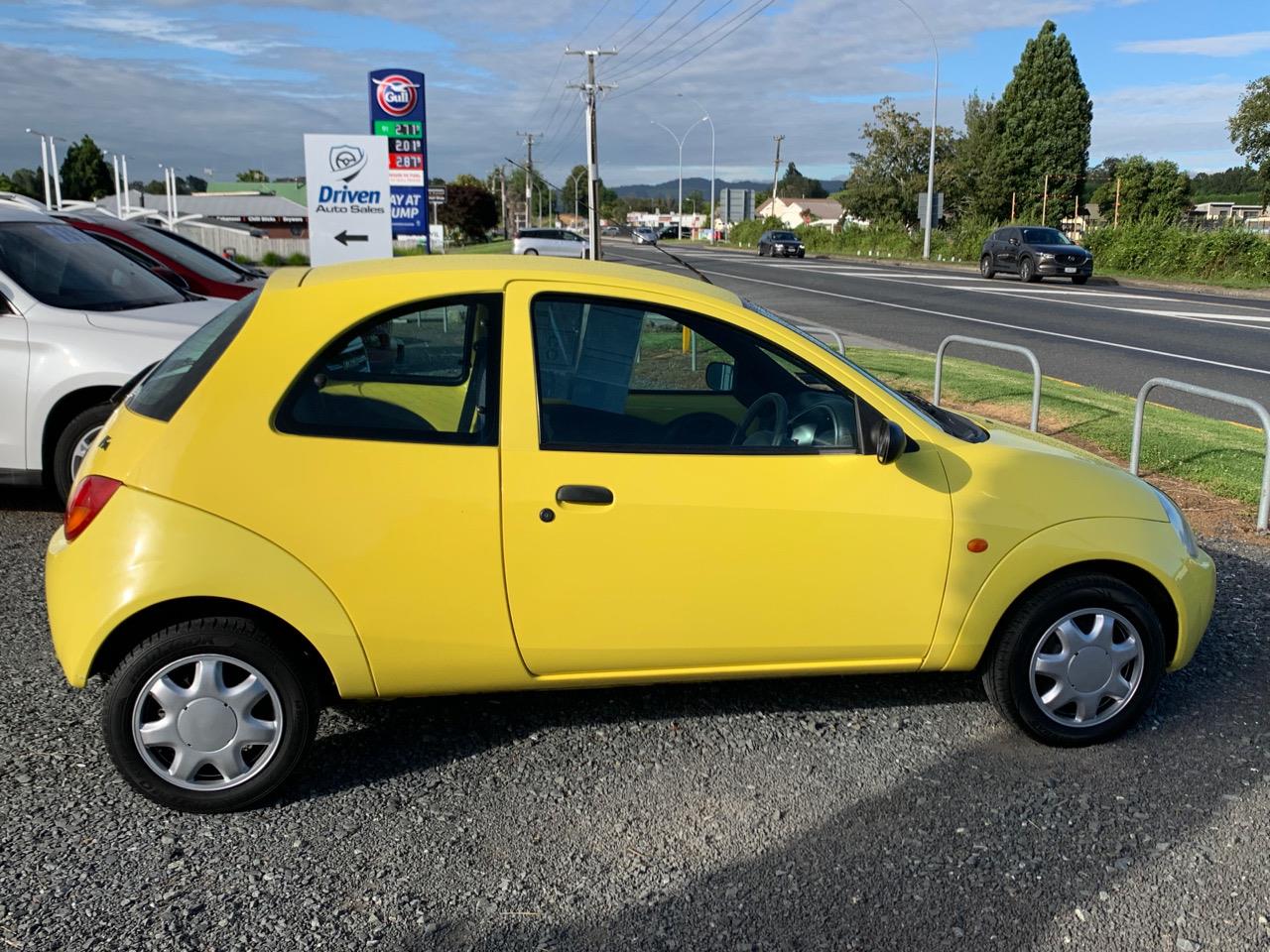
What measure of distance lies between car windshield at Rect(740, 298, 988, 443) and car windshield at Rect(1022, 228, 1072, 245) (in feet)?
106

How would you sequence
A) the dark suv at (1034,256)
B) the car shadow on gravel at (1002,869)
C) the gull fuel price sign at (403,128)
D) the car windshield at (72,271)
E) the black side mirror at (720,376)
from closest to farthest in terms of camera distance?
the car shadow on gravel at (1002,869), the black side mirror at (720,376), the car windshield at (72,271), the gull fuel price sign at (403,128), the dark suv at (1034,256)

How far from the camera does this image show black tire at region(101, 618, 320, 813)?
337 cm

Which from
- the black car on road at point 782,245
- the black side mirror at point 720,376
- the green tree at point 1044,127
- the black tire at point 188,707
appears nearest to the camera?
the black tire at point 188,707

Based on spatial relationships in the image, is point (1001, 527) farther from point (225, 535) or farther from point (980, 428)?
point (225, 535)

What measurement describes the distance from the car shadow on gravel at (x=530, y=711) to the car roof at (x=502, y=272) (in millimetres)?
1548

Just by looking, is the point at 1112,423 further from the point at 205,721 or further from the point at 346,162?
the point at 205,721

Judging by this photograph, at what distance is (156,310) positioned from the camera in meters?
7.29

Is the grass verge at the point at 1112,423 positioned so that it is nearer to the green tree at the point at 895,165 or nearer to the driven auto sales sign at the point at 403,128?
the driven auto sales sign at the point at 403,128

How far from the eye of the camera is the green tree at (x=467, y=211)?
96.3 m

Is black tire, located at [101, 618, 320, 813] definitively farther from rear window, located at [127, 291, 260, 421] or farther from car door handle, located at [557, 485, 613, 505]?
car door handle, located at [557, 485, 613, 505]

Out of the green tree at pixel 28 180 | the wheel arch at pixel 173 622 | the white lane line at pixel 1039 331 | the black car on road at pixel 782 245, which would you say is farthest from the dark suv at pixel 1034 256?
the green tree at pixel 28 180

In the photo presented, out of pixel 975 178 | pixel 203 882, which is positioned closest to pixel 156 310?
pixel 203 882

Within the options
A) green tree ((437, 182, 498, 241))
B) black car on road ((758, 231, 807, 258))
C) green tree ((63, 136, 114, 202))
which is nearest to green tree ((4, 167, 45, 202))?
green tree ((63, 136, 114, 202))

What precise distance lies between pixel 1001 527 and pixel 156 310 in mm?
5622
